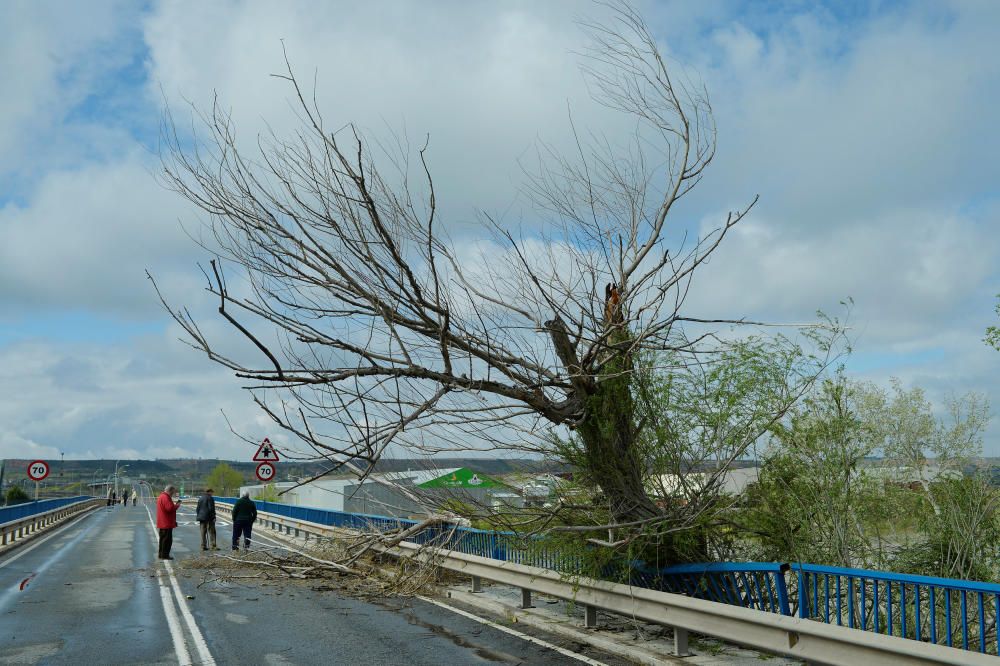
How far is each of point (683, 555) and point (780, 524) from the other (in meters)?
1.10

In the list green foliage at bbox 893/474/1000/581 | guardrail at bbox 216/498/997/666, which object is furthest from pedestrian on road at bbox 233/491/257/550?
green foliage at bbox 893/474/1000/581

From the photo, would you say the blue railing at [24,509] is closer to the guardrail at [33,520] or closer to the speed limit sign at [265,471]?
the guardrail at [33,520]

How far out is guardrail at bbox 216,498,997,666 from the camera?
245 inches

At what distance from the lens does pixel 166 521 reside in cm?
2195

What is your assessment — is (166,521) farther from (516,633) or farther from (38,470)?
(38,470)

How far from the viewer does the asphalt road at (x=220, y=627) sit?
9.54 m

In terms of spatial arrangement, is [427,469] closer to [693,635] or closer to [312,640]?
[312,640]

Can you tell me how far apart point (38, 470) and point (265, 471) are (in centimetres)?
1330

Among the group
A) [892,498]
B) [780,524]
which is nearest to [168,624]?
[780,524]

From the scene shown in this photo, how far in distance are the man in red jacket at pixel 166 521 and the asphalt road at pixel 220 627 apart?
11.7 feet

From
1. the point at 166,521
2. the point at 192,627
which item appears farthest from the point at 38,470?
the point at 192,627

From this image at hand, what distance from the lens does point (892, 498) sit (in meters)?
8.72

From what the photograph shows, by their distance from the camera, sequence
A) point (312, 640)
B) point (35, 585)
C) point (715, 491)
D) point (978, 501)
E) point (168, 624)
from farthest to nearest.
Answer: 1. point (35, 585)
2. point (168, 624)
3. point (312, 640)
4. point (715, 491)
5. point (978, 501)

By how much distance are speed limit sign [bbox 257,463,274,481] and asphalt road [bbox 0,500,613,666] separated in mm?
8984
